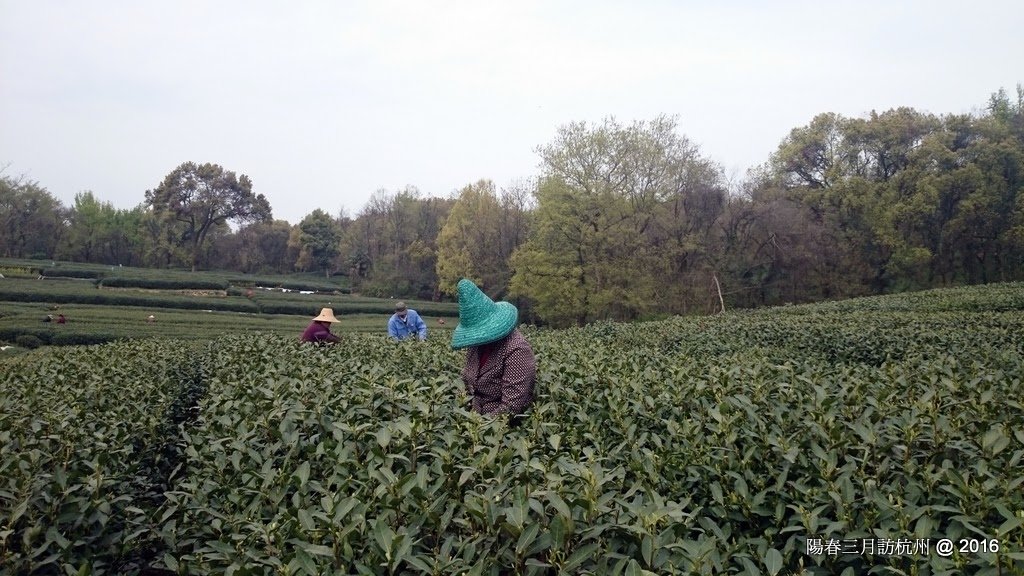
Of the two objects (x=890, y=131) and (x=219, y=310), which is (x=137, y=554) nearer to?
(x=219, y=310)

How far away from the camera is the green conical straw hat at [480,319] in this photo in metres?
3.42

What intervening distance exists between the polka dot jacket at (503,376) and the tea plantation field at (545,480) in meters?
0.21

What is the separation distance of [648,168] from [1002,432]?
2262 centimetres

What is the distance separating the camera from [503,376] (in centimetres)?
344

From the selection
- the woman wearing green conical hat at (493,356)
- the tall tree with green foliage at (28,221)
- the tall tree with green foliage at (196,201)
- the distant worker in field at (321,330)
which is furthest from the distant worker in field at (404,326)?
the tall tree with green foliage at (196,201)

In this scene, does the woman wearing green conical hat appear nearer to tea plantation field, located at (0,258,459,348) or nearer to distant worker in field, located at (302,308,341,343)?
distant worker in field, located at (302,308,341,343)

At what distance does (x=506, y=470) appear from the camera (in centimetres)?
200

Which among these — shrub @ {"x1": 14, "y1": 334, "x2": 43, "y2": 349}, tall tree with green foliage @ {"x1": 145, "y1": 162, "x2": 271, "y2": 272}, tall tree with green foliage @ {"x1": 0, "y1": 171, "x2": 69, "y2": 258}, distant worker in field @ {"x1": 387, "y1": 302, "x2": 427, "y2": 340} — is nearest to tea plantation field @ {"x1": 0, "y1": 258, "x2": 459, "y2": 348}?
shrub @ {"x1": 14, "y1": 334, "x2": 43, "y2": 349}

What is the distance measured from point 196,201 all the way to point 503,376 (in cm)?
4797

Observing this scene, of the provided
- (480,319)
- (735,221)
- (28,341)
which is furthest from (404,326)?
(735,221)

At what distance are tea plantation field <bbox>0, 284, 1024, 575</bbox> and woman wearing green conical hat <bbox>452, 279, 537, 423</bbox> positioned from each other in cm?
23

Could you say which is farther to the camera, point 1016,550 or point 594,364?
point 594,364

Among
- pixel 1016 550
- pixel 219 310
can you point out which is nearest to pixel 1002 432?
pixel 1016 550

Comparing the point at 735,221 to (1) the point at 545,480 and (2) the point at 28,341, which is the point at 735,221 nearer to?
(2) the point at 28,341
